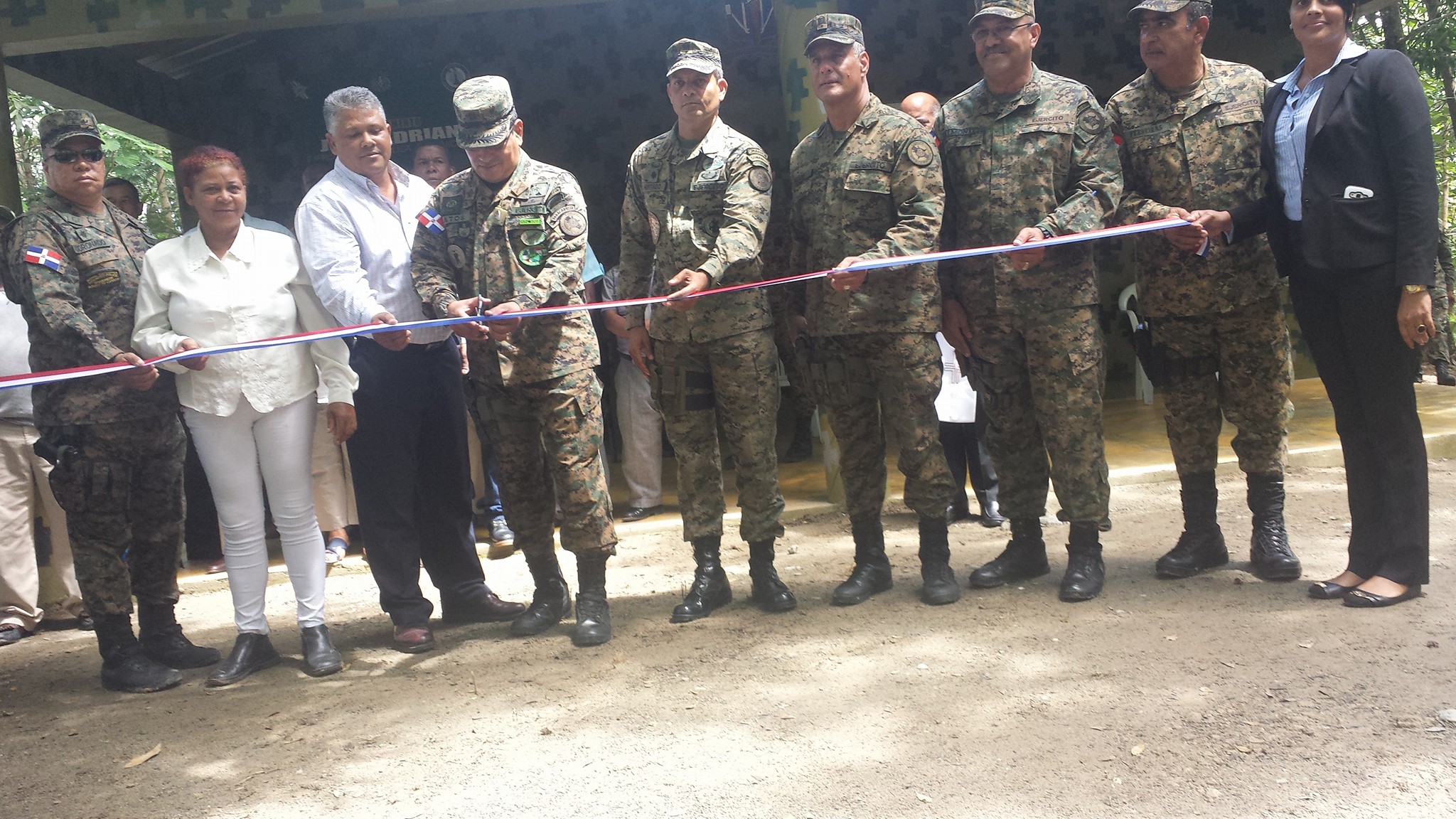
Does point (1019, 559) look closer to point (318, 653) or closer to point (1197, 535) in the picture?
point (1197, 535)

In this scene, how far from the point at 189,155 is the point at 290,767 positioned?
2066mm

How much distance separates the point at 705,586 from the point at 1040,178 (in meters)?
1.90

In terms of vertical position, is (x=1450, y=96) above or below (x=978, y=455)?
above

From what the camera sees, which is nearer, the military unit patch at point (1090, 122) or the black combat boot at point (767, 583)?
the military unit patch at point (1090, 122)

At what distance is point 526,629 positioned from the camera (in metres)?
4.10

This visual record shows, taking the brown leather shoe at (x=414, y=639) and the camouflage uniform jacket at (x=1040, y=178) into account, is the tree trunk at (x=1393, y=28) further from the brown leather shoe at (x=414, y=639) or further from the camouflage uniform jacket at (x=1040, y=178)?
the brown leather shoe at (x=414, y=639)

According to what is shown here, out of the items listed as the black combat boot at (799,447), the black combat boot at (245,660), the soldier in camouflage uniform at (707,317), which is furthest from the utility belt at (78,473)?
the black combat boot at (799,447)

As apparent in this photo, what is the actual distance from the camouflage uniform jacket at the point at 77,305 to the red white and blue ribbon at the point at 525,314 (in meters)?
0.07

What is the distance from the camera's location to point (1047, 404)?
3961 mm

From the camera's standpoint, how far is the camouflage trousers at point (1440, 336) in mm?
3568

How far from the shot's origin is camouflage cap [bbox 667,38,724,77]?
3.81 metres

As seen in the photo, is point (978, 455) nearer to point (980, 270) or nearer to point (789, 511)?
point (789, 511)

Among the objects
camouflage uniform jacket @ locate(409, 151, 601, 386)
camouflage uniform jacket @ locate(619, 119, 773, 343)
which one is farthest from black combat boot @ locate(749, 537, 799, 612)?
camouflage uniform jacket @ locate(409, 151, 601, 386)

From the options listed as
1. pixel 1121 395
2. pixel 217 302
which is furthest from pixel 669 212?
pixel 1121 395
